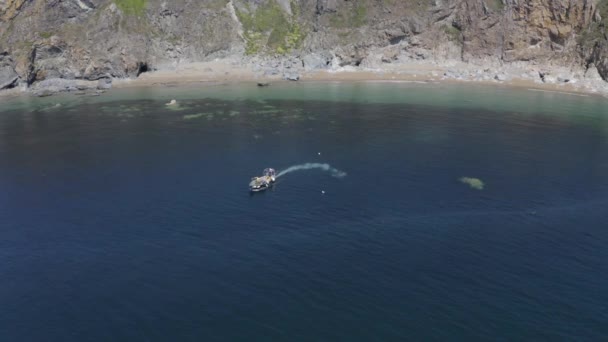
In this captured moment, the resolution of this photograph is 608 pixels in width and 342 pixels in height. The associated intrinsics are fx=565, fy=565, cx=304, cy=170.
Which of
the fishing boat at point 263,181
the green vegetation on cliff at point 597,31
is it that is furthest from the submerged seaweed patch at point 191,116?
the green vegetation on cliff at point 597,31

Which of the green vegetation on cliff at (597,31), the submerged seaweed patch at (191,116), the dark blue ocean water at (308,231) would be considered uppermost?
the green vegetation on cliff at (597,31)

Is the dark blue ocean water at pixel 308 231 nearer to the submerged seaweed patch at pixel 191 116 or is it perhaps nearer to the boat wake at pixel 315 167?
the boat wake at pixel 315 167

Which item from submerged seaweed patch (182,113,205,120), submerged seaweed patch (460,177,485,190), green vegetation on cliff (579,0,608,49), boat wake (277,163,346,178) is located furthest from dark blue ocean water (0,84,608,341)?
green vegetation on cliff (579,0,608,49)

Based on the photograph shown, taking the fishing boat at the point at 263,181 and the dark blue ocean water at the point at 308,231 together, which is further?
the fishing boat at the point at 263,181

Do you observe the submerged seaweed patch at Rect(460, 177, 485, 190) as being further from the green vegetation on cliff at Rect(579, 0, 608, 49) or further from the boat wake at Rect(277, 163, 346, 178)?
the green vegetation on cliff at Rect(579, 0, 608, 49)

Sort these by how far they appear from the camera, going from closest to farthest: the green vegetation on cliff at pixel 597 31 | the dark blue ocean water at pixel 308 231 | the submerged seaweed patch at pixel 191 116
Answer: the dark blue ocean water at pixel 308 231, the submerged seaweed patch at pixel 191 116, the green vegetation on cliff at pixel 597 31

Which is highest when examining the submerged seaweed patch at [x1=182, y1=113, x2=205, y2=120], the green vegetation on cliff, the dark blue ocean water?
the green vegetation on cliff

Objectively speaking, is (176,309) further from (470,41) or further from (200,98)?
(470,41)
